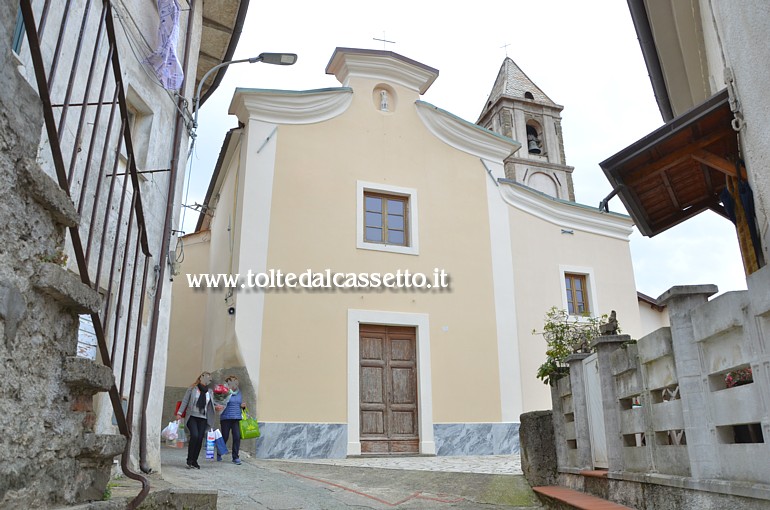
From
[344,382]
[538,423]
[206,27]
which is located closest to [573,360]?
[538,423]

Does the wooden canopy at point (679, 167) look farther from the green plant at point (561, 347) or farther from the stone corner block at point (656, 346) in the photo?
the stone corner block at point (656, 346)

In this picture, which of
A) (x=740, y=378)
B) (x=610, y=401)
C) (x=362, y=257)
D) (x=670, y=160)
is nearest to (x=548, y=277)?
(x=362, y=257)

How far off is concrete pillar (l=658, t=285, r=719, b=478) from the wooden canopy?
1.90 m

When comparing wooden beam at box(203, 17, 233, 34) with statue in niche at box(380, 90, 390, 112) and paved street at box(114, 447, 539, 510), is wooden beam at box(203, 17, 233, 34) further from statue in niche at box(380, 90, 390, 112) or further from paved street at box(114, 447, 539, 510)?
paved street at box(114, 447, 539, 510)

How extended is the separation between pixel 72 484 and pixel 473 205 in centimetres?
1239

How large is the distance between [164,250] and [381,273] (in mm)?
5694

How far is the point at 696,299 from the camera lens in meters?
3.75

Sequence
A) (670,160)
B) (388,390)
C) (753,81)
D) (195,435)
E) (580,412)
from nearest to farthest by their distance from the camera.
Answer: (753,81) → (670,160) → (580,412) → (195,435) → (388,390)

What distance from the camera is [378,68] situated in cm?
1455

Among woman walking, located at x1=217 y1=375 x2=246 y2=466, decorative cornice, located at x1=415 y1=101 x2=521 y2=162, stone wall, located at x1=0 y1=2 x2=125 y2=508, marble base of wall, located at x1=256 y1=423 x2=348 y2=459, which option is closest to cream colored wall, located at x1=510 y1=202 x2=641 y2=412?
decorative cornice, located at x1=415 y1=101 x2=521 y2=162

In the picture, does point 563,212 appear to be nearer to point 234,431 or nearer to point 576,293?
point 576,293

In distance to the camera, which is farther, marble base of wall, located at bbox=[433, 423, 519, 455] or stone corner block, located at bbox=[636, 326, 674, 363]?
marble base of wall, located at bbox=[433, 423, 519, 455]

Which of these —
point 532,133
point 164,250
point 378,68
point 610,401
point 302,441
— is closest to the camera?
point 610,401

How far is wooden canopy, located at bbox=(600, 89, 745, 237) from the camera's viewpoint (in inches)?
205
